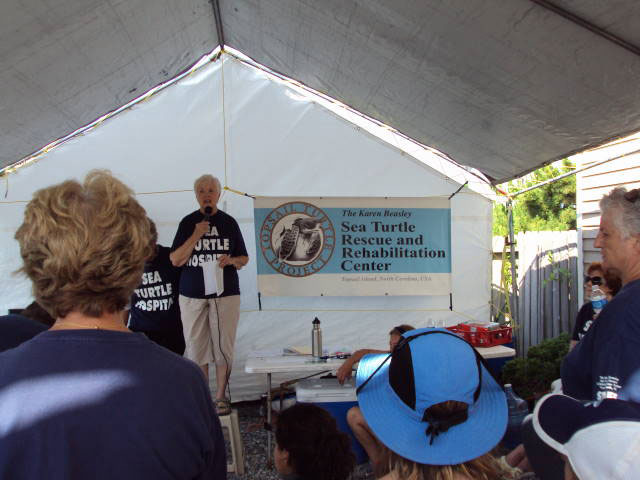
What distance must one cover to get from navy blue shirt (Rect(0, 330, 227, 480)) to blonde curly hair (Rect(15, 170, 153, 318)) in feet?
0.22

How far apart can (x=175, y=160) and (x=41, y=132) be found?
3.53 ft

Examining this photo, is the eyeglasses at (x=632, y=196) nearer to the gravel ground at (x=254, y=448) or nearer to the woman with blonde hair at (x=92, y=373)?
the woman with blonde hair at (x=92, y=373)

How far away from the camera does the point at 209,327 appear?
3902 millimetres

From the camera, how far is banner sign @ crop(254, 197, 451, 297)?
4703mm

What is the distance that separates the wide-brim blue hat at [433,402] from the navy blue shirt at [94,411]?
1.51 ft

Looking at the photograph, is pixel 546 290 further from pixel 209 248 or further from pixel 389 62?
pixel 209 248

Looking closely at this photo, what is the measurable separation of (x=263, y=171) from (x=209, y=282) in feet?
4.46

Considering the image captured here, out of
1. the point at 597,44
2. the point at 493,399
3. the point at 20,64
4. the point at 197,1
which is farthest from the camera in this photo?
the point at 197,1

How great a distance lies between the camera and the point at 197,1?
11.0 ft

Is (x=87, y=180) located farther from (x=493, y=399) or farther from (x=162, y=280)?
(x=162, y=280)

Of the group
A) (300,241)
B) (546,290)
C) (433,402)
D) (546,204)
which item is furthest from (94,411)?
(546,204)

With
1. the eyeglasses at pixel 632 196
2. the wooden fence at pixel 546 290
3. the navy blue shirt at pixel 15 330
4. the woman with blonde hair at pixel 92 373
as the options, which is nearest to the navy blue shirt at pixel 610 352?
the eyeglasses at pixel 632 196

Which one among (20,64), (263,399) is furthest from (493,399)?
(263,399)

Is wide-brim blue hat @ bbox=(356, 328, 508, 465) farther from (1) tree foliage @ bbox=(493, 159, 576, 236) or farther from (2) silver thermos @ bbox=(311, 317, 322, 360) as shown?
(1) tree foliage @ bbox=(493, 159, 576, 236)
